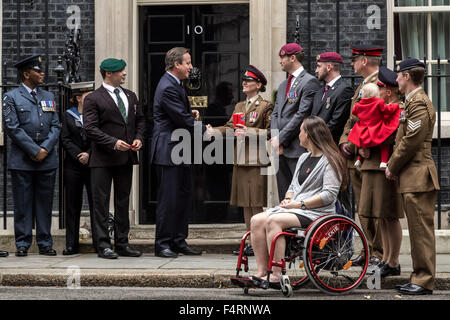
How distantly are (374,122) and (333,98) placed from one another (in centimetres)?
93

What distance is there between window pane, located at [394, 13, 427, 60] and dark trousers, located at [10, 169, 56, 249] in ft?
15.3

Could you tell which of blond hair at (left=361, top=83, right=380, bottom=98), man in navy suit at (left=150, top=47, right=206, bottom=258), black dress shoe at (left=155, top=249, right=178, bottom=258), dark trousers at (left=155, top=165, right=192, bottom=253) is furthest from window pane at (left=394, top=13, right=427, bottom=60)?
black dress shoe at (left=155, top=249, right=178, bottom=258)

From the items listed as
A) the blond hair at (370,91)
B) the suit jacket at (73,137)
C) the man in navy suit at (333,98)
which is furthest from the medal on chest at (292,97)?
the suit jacket at (73,137)

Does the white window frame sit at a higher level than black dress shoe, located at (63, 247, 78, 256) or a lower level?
higher

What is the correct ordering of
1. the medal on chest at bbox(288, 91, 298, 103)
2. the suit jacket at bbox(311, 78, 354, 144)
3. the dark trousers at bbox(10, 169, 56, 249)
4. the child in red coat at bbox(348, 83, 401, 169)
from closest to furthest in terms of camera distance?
the child in red coat at bbox(348, 83, 401, 169) → the suit jacket at bbox(311, 78, 354, 144) → the medal on chest at bbox(288, 91, 298, 103) → the dark trousers at bbox(10, 169, 56, 249)

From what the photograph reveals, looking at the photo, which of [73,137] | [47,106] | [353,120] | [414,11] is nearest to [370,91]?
[353,120]

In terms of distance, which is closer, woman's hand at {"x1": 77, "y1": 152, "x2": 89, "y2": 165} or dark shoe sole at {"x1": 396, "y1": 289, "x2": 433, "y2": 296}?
dark shoe sole at {"x1": 396, "y1": 289, "x2": 433, "y2": 296}

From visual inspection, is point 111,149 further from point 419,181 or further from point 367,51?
point 419,181

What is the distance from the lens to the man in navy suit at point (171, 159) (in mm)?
9086

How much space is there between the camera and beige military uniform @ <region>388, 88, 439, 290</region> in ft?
23.6

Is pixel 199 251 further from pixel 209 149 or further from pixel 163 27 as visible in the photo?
pixel 163 27

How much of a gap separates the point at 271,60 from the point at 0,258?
3.99m

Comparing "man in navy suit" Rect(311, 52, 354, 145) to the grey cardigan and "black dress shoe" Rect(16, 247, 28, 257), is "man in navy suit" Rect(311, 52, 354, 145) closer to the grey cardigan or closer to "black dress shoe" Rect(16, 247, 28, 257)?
the grey cardigan
